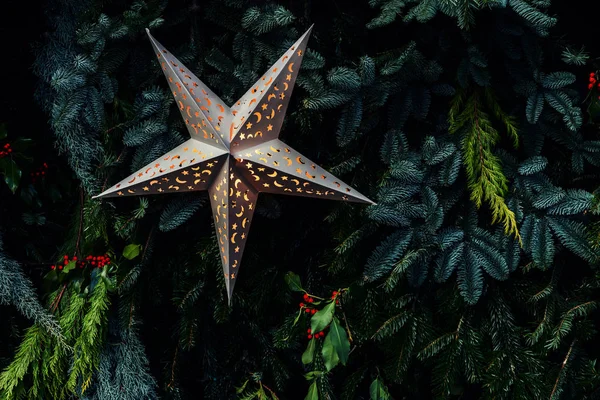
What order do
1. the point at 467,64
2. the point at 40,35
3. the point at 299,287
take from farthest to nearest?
the point at 40,35, the point at 299,287, the point at 467,64

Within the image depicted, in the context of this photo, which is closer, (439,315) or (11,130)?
(439,315)

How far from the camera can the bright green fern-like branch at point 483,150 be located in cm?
108

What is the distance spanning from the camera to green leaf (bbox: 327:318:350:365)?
3.66ft

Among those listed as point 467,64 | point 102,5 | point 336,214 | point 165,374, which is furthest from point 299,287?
point 102,5

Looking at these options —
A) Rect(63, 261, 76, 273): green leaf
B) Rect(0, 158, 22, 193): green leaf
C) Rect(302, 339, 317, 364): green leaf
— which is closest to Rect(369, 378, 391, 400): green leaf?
Rect(302, 339, 317, 364): green leaf

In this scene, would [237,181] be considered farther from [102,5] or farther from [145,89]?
[102,5]

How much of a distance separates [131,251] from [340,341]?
1.36 ft

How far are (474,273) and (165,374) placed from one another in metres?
0.64

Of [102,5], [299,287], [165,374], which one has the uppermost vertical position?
[102,5]

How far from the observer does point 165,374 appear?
134 cm

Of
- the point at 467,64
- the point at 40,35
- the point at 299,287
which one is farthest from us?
the point at 40,35

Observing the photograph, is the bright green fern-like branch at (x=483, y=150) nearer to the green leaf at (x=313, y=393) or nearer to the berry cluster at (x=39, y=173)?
the green leaf at (x=313, y=393)

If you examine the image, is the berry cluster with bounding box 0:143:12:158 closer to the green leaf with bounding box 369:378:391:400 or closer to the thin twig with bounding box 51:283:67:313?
the thin twig with bounding box 51:283:67:313

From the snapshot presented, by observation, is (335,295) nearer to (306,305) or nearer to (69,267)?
(306,305)
